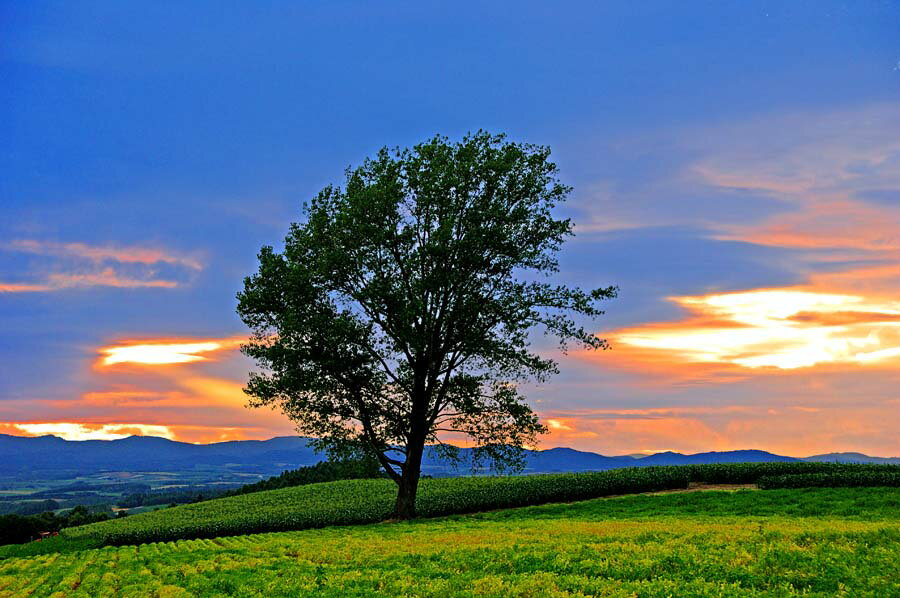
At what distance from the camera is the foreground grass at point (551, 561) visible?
54.6 feet

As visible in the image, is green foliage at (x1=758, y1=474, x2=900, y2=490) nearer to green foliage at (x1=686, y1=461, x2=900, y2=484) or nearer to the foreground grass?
green foliage at (x1=686, y1=461, x2=900, y2=484)

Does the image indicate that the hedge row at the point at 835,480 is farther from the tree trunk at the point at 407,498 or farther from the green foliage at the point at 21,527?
the green foliage at the point at 21,527


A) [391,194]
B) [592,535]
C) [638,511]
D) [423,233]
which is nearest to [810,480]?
[638,511]

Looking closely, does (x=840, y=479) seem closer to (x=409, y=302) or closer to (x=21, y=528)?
(x=409, y=302)

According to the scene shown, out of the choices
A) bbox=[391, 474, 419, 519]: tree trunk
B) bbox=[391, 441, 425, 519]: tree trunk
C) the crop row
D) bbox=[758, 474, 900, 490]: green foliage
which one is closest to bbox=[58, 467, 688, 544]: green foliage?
the crop row

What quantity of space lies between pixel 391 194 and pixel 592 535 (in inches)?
951

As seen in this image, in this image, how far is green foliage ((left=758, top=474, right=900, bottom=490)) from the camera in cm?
4281

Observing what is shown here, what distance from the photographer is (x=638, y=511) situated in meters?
39.0

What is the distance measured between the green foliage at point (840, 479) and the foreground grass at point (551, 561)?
5.82 metres

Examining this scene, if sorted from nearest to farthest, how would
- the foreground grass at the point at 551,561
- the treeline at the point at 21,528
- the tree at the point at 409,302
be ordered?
the foreground grass at the point at 551,561 → the tree at the point at 409,302 → the treeline at the point at 21,528

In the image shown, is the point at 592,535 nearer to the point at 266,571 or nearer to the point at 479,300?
the point at 266,571

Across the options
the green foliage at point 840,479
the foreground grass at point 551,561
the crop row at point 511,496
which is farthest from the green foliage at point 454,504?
the foreground grass at point 551,561

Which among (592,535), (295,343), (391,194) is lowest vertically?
(592,535)

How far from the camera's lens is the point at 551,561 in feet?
65.5
